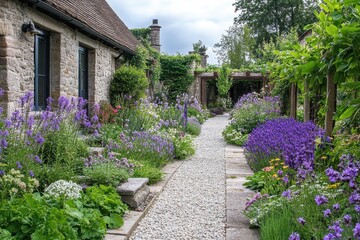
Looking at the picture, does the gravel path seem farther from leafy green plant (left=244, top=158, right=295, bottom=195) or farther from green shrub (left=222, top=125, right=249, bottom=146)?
green shrub (left=222, top=125, right=249, bottom=146)

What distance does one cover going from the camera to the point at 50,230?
278cm

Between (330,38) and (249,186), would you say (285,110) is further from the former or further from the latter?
(330,38)

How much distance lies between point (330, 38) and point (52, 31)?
547cm

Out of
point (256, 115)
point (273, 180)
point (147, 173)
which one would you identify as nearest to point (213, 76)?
point (256, 115)

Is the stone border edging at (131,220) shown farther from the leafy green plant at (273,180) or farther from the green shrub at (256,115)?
the green shrub at (256,115)

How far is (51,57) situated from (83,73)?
201cm

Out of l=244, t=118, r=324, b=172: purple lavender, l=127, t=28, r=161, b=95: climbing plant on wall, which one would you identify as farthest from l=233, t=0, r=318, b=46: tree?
l=244, t=118, r=324, b=172: purple lavender

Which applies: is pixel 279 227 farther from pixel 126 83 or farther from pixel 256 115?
pixel 126 83

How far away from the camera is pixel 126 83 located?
11.1 metres

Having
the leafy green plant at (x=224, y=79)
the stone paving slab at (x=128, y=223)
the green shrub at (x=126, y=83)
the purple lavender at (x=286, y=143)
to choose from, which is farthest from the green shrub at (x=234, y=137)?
the leafy green plant at (x=224, y=79)

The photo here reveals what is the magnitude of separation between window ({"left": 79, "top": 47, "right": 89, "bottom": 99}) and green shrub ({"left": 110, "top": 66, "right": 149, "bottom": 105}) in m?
1.20

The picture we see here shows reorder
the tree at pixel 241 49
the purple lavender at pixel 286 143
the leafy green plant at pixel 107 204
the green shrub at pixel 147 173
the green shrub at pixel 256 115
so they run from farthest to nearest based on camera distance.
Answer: the tree at pixel 241 49 < the green shrub at pixel 256 115 < the green shrub at pixel 147 173 < the purple lavender at pixel 286 143 < the leafy green plant at pixel 107 204

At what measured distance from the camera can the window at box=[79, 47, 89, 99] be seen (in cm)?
956

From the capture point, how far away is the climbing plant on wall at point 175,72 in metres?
20.6
